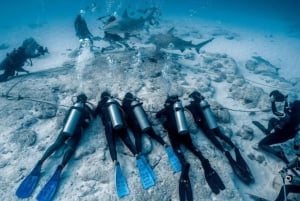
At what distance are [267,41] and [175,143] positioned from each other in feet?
77.0

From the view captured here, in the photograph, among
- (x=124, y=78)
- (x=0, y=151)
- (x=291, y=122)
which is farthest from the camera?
(x=124, y=78)

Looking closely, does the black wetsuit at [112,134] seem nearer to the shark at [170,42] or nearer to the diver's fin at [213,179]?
the diver's fin at [213,179]

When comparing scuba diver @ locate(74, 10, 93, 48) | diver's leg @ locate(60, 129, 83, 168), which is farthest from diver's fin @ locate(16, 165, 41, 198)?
scuba diver @ locate(74, 10, 93, 48)

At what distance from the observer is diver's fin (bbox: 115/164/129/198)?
16.4 ft

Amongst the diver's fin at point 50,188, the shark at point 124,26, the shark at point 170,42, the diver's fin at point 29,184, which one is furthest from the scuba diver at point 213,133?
the shark at point 124,26

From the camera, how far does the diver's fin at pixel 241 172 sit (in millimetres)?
6055

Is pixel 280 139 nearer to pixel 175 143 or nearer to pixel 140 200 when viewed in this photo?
pixel 175 143

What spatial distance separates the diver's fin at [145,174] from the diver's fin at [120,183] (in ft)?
1.36

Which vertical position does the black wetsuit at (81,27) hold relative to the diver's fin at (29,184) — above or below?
above

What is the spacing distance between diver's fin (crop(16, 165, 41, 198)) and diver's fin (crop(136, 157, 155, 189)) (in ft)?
7.45

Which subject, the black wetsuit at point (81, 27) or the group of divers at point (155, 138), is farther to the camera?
the black wetsuit at point (81, 27)

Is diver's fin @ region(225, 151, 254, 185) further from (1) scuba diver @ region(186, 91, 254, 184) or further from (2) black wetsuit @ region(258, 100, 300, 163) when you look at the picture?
(2) black wetsuit @ region(258, 100, 300, 163)

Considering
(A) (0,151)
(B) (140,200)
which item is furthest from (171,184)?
(A) (0,151)

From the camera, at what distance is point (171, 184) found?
5398 millimetres
